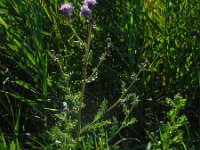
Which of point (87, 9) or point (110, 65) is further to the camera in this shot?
point (110, 65)

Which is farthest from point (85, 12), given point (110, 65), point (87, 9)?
point (110, 65)

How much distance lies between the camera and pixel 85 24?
2.12 metres

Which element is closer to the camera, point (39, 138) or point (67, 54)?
point (39, 138)

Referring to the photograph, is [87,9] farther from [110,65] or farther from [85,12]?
[110,65]

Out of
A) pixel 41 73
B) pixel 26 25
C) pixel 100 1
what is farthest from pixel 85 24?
pixel 41 73

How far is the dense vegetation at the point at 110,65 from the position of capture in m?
1.87

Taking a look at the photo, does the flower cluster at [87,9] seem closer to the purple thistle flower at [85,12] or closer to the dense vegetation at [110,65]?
the purple thistle flower at [85,12]

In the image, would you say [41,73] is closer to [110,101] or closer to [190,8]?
[110,101]

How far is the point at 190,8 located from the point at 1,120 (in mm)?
900

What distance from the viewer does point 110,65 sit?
6.72 feet

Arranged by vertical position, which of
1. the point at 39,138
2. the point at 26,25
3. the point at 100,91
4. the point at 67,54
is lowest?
the point at 39,138

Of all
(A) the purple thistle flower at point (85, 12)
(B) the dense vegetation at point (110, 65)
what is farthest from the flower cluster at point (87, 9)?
(B) the dense vegetation at point (110, 65)

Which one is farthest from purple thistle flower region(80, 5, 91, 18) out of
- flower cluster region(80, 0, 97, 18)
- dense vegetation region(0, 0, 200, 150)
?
dense vegetation region(0, 0, 200, 150)

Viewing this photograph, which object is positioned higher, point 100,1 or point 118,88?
point 100,1
